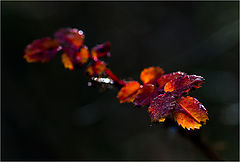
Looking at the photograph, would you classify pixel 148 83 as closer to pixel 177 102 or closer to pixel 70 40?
pixel 177 102

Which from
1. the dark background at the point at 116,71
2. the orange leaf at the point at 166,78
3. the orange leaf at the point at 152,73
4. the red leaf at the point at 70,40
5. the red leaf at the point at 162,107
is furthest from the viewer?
the dark background at the point at 116,71

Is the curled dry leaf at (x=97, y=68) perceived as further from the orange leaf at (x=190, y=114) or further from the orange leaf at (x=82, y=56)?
the orange leaf at (x=190, y=114)

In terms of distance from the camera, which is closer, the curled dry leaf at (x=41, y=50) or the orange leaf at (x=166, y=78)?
the orange leaf at (x=166, y=78)

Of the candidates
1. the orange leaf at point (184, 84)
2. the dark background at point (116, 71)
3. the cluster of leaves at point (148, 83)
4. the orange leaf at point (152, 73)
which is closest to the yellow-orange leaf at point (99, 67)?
the cluster of leaves at point (148, 83)

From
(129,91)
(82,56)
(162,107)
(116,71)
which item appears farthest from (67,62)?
(116,71)

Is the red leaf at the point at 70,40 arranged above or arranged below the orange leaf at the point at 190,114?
above

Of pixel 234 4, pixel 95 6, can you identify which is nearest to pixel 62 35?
pixel 234 4

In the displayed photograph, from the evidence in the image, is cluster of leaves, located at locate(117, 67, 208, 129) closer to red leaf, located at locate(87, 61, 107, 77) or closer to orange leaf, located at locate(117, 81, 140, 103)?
orange leaf, located at locate(117, 81, 140, 103)

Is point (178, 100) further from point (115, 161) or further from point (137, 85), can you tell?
point (115, 161)

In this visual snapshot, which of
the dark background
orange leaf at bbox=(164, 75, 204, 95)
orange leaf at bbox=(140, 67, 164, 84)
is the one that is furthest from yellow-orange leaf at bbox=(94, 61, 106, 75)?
the dark background
